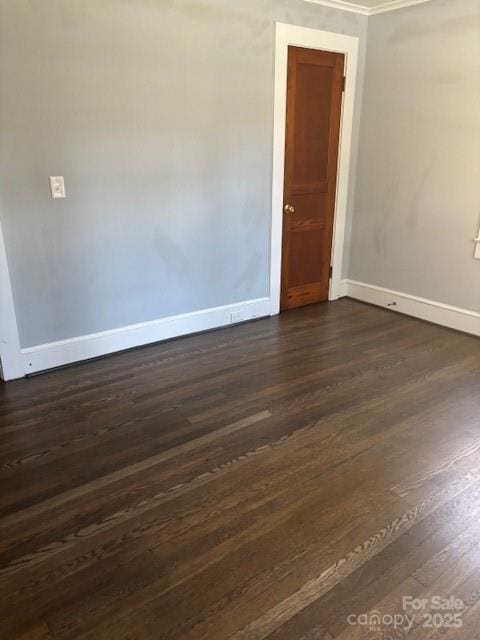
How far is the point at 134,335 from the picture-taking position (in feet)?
11.7

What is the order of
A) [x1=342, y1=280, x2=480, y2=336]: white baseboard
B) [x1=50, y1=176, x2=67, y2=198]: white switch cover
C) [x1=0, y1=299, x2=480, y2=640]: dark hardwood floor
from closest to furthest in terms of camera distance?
[x1=0, y1=299, x2=480, y2=640]: dark hardwood floor < [x1=50, y1=176, x2=67, y2=198]: white switch cover < [x1=342, y1=280, x2=480, y2=336]: white baseboard

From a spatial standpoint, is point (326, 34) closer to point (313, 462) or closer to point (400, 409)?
point (400, 409)

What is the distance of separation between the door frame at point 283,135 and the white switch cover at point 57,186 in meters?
1.76

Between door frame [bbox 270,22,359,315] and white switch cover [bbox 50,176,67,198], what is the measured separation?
69.2 inches

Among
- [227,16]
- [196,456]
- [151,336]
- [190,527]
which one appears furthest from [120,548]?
[227,16]

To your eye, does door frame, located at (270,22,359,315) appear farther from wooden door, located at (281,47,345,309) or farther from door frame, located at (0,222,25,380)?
door frame, located at (0,222,25,380)

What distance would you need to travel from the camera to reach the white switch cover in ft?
9.66

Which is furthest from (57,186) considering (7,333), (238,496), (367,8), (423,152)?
(367,8)

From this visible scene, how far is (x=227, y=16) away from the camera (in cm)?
335

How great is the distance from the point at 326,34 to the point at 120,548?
404 centimetres

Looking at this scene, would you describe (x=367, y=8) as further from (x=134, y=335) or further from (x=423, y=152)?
(x=134, y=335)

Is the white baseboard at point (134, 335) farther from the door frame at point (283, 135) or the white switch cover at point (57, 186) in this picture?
the white switch cover at point (57, 186)

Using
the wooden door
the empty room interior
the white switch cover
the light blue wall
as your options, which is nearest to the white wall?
the empty room interior

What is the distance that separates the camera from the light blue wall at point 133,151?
9.19 ft
